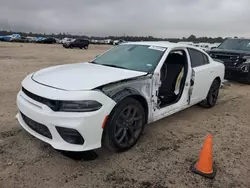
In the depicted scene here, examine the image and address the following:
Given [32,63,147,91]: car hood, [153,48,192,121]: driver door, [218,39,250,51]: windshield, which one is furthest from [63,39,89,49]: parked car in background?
[32,63,147,91]: car hood

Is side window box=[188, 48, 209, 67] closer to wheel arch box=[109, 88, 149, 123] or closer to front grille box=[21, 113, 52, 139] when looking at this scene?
wheel arch box=[109, 88, 149, 123]

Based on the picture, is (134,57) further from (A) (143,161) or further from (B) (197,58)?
(A) (143,161)

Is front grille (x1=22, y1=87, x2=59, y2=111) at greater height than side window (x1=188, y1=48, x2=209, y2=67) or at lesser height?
lesser

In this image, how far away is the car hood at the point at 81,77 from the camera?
9.76 ft

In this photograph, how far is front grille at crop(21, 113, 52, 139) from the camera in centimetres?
291

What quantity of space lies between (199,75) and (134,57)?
151cm

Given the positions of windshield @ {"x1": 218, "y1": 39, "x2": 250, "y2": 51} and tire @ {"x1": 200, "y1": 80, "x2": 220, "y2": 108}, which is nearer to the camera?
tire @ {"x1": 200, "y1": 80, "x2": 220, "y2": 108}

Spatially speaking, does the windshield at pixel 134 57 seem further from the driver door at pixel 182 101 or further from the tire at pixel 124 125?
the tire at pixel 124 125

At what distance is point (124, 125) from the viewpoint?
10.7 ft

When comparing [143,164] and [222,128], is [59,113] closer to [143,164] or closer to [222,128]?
[143,164]

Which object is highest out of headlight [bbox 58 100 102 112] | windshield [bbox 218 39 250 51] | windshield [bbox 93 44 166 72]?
windshield [bbox 218 39 250 51]

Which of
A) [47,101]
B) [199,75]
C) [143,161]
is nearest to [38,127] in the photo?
[47,101]

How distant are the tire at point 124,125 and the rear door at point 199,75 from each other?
1.70m

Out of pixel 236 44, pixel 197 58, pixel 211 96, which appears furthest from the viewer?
pixel 236 44
